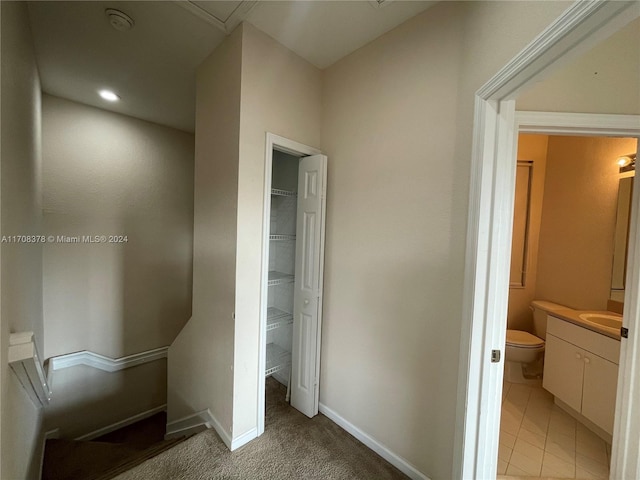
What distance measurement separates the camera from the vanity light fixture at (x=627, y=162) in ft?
6.60

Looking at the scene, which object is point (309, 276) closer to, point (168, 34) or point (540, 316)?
point (168, 34)

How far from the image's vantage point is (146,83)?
2.19 metres

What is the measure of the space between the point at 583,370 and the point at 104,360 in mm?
4710

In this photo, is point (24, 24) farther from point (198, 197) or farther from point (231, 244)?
point (231, 244)

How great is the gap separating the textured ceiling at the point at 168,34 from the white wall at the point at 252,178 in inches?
6.7

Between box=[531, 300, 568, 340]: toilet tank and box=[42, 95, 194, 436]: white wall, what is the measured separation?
4.30 metres

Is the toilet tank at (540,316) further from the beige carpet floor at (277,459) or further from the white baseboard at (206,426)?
the white baseboard at (206,426)

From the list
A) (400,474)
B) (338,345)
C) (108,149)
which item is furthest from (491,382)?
(108,149)

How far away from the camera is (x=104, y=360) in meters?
2.74

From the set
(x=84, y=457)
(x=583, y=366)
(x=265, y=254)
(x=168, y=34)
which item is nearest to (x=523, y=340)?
(x=583, y=366)

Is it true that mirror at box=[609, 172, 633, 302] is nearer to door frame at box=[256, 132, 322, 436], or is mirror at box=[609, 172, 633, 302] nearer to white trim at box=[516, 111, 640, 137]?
white trim at box=[516, 111, 640, 137]

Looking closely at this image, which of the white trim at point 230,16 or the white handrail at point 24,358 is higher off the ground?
the white trim at point 230,16

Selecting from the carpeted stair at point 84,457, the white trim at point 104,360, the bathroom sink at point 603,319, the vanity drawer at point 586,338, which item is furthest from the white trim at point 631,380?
the white trim at point 104,360

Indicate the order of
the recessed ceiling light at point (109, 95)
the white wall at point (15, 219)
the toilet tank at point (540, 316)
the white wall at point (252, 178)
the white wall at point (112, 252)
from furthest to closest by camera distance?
the toilet tank at point (540, 316) → the white wall at point (112, 252) → the recessed ceiling light at point (109, 95) → the white wall at point (252, 178) → the white wall at point (15, 219)
